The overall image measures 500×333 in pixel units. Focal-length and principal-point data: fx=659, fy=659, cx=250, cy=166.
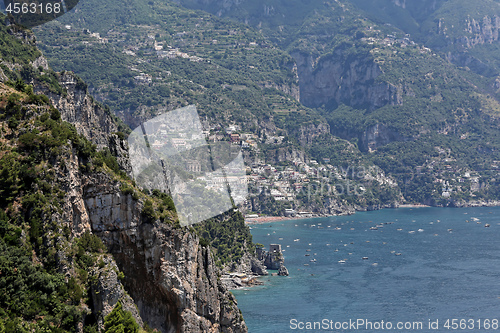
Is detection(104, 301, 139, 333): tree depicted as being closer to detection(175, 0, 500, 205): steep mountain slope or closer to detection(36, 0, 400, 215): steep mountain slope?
detection(36, 0, 400, 215): steep mountain slope

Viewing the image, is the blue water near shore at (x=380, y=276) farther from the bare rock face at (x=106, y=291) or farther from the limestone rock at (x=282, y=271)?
the bare rock face at (x=106, y=291)

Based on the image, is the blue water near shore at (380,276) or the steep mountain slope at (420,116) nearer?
the blue water near shore at (380,276)

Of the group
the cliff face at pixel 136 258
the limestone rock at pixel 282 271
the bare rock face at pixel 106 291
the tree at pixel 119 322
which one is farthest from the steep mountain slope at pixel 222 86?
the tree at pixel 119 322

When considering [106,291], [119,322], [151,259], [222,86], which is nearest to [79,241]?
[106,291]

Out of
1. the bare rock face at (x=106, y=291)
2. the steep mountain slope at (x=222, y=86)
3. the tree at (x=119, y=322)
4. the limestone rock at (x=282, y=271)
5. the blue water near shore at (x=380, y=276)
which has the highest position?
the steep mountain slope at (x=222, y=86)

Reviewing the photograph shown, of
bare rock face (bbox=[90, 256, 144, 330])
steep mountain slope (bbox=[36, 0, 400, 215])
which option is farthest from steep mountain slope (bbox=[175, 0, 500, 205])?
bare rock face (bbox=[90, 256, 144, 330])

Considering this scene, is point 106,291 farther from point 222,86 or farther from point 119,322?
point 222,86

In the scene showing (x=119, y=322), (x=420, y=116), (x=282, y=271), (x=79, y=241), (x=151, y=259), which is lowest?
(x=282, y=271)
